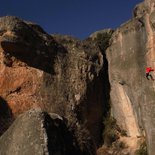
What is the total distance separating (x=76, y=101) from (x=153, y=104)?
9.39 feet

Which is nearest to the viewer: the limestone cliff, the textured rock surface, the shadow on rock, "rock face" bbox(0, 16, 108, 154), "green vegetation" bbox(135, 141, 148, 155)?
the textured rock surface

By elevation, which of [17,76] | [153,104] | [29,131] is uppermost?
[17,76]

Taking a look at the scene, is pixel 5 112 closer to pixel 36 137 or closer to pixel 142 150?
pixel 142 150

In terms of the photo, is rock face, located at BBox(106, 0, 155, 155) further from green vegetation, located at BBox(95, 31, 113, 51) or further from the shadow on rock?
the shadow on rock

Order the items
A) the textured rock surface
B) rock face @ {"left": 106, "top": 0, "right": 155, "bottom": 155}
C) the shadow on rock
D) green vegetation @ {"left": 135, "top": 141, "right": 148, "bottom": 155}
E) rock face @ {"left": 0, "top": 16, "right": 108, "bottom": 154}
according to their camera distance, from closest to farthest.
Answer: the textured rock surface
the shadow on rock
rock face @ {"left": 0, "top": 16, "right": 108, "bottom": 154}
green vegetation @ {"left": 135, "top": 141, "right": 148, "bottom": 155}
rock face @ {"left": 106, "top": 0, "right": 155, "bottom": 155}

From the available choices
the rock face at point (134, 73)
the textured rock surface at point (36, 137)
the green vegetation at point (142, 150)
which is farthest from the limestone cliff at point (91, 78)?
the textured rock surface at point (36, 137)

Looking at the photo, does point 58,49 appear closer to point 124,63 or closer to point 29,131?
point 124,63

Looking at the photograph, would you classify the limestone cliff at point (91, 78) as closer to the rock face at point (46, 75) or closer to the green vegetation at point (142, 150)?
the rock face at point (46, 75)

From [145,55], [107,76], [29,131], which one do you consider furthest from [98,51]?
[29,131]

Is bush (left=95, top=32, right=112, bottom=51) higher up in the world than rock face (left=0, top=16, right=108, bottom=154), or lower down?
higher up

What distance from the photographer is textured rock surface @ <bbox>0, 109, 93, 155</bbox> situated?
189 inches

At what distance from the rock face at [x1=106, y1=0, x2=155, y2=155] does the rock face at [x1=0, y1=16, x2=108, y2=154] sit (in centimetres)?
97

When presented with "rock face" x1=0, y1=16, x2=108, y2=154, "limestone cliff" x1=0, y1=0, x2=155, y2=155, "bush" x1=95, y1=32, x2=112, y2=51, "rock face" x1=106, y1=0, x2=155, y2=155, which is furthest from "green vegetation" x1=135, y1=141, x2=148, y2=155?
"bush" x1=95, y1=32, x2=112, y2=51

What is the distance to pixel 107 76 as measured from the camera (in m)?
18.5
